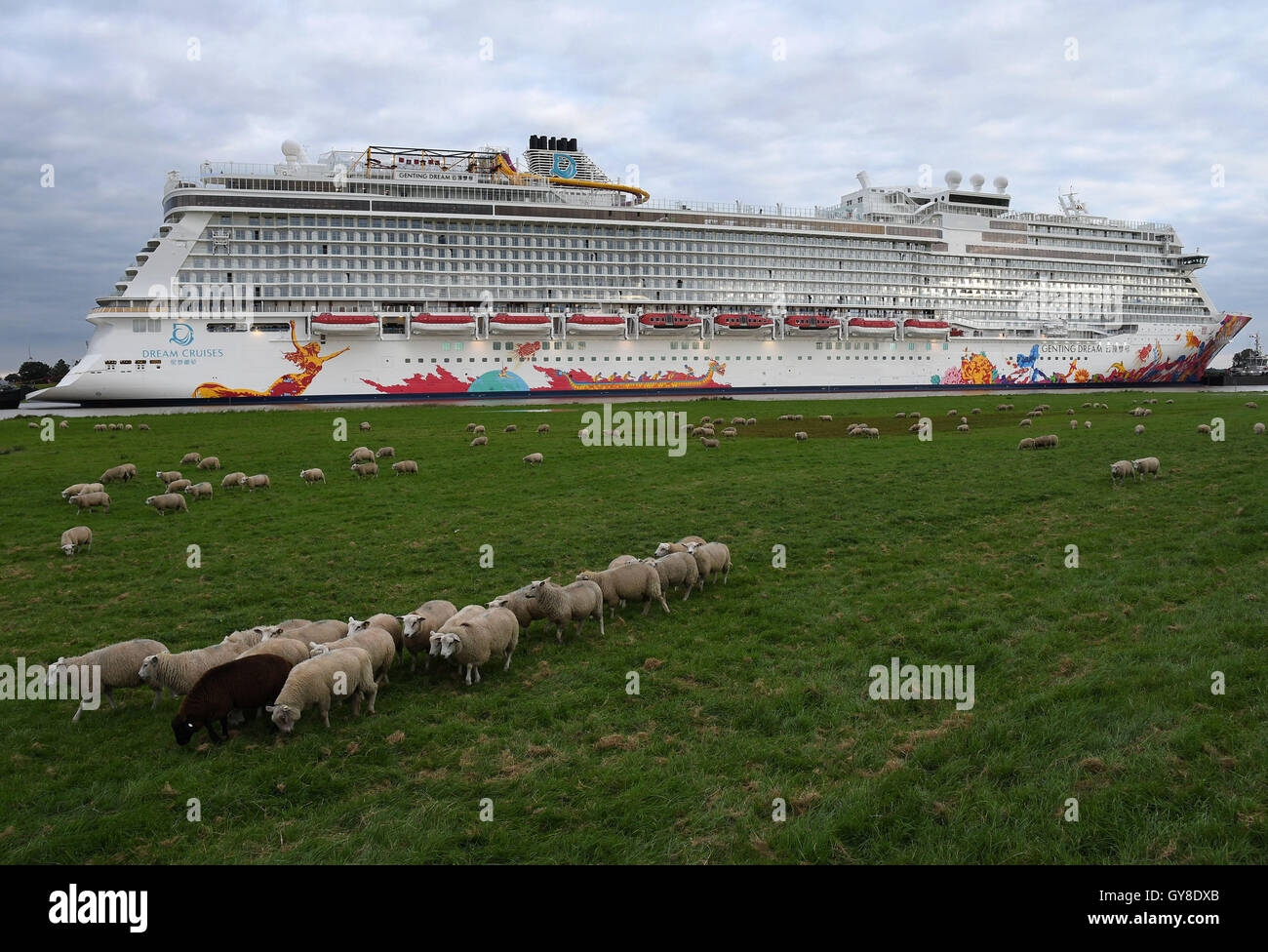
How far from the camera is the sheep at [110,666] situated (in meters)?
8.06

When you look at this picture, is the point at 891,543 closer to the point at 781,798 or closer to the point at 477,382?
the point at 781,798

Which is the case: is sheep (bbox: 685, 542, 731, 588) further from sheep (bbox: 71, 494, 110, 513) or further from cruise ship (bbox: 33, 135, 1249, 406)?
cruise ship (bbox: 33, 135, 1249, 406)

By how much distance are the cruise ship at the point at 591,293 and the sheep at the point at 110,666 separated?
178 feet

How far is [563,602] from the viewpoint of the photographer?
9805 millimetres

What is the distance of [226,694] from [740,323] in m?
67.5

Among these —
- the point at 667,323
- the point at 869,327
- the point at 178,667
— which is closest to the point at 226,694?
the point at 178,667

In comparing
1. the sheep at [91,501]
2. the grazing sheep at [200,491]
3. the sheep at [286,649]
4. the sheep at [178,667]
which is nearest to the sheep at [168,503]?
the sheep at [91,501]

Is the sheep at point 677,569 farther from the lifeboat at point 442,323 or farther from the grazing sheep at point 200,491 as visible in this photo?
the lifeboat at point 442,323

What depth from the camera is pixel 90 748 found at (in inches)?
280

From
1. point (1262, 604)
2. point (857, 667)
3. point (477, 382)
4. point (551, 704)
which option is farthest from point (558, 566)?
point (477, 382)

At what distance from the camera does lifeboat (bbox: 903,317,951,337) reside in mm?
78500

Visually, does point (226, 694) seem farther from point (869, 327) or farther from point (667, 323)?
point (869, 327)

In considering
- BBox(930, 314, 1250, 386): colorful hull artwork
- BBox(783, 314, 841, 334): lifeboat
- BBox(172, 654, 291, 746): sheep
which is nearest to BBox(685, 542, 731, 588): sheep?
BBox(172, 654, 291, 746): sheep
